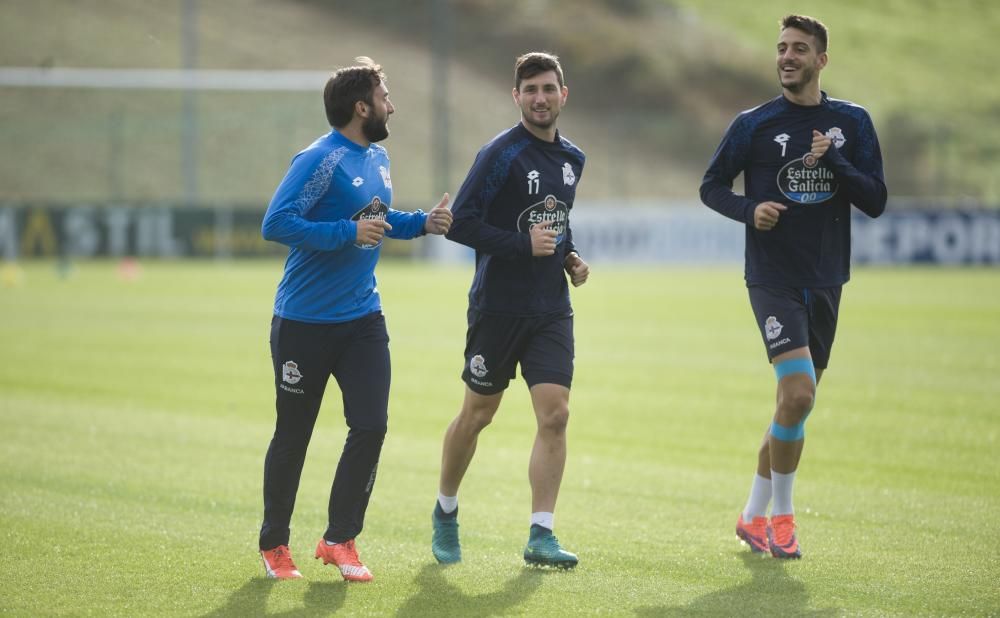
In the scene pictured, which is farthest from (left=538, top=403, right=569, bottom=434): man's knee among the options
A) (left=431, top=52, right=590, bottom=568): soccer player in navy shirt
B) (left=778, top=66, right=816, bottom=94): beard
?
(left=778, top=66, right=816, bottom=94): beard

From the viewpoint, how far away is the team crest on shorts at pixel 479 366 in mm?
6484

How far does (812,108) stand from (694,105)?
59.4 meters

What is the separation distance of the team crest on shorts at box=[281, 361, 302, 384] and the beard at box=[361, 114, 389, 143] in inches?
42.4

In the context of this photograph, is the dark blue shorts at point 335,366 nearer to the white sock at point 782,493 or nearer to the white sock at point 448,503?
the white sock at point 448,503

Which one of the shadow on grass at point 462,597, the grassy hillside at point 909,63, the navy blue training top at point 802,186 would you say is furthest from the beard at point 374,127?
the grassy hillside at point 909,63

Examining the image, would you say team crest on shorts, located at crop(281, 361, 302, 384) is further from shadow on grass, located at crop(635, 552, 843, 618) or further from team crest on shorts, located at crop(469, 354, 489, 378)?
shadow on grass, located at crop(635, 552, 843, 618)

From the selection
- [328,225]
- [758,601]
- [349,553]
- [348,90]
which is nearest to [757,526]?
[758,601]

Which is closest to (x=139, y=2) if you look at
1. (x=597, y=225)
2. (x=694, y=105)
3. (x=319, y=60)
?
(x=319, y=60)

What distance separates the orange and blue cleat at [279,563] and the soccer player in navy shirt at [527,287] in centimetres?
74

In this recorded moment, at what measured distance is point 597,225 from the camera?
3409cm

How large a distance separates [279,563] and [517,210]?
2.01m

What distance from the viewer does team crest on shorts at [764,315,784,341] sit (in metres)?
6.59

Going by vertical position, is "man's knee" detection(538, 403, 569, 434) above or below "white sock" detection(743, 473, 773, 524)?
above

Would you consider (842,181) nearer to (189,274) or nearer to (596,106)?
(189,274)
